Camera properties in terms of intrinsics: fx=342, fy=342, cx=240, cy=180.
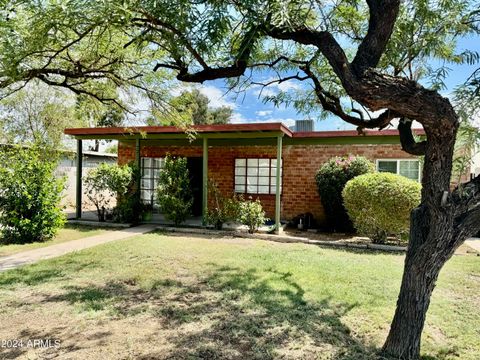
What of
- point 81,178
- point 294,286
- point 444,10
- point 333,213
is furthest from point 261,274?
point 81,178

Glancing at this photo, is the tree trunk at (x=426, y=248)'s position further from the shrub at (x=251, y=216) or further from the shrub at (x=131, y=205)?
the shrub at (x=131, y=205)

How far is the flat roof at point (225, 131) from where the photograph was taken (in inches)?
374

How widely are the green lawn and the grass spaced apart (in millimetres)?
1380

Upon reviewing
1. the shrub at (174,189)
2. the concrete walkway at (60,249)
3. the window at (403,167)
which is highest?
the window at (403,167)

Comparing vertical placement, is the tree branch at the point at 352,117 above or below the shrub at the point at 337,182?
above

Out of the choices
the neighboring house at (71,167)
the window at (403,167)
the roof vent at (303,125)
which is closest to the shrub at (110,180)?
the neighboring house at (71,167)

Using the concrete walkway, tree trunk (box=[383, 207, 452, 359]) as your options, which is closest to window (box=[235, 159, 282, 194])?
the concrete walkway

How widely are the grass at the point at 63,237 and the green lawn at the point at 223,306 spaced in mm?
1380

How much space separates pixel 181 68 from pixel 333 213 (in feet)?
25.5

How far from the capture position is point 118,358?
3055mm

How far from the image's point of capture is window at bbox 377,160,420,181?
10578 millimetres

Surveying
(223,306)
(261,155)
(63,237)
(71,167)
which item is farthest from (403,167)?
(71,167)

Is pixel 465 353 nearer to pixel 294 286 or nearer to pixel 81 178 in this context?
pixel 294 286

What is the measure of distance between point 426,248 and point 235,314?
228 cm
